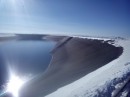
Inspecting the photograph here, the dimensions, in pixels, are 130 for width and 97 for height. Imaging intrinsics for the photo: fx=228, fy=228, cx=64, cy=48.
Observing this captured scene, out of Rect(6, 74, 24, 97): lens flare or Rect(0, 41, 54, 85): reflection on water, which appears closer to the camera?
Rect(6, 74, 24, 97): lens flare

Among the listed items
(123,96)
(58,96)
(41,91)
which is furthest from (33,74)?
(123,96)

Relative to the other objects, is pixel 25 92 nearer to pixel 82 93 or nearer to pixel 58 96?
pixel 58 96

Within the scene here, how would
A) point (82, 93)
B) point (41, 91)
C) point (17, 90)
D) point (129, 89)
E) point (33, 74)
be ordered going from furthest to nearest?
1. point (33, 74)
2. point (17, 90)
3. point (41, 91)
4. point (82, 93)
5. point (129, 89)

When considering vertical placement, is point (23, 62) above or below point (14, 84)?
above

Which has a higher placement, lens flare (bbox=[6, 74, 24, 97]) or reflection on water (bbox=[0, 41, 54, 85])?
reflection on water (bbox=[0, 41, 54, 85])

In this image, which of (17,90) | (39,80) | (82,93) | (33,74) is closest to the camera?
(82,93)

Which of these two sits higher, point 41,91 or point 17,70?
point 17,70

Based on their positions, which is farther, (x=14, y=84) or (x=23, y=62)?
(x=23, y=62)

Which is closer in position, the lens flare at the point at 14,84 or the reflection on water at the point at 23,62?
the lens flare at the point at 14,84

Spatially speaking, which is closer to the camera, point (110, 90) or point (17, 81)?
point (110, 90)

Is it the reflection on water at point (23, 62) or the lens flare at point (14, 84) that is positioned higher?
the reflection on water at point (23, 62)

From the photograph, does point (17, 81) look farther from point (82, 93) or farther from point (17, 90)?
point (82, 93)
